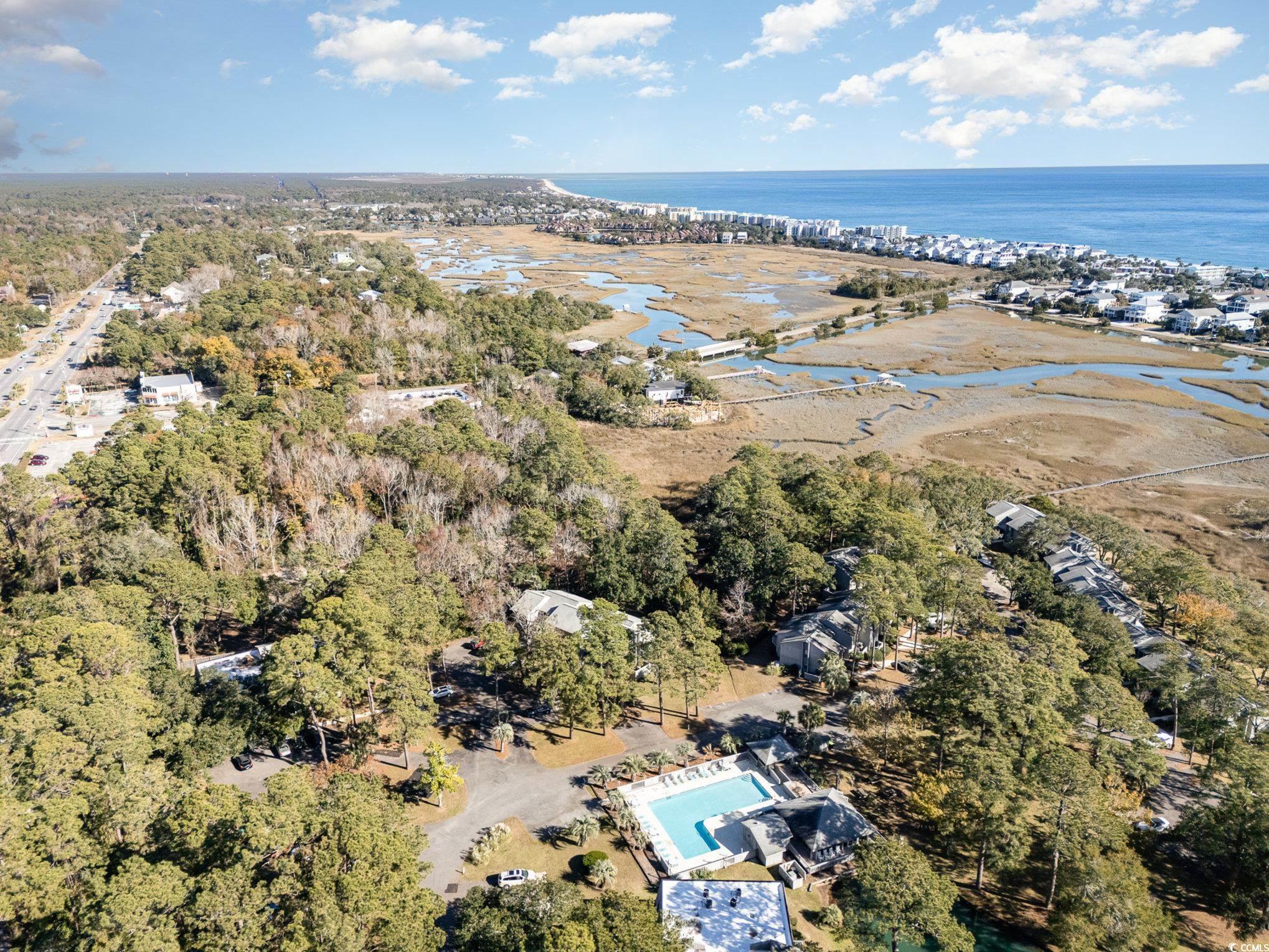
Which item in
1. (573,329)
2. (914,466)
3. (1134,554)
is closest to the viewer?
(1134,554)

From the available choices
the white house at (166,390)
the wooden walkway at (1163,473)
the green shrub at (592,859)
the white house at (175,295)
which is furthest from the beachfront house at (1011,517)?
the white house at (175,295)

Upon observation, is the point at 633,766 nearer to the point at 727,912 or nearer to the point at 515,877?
the point at 515,877

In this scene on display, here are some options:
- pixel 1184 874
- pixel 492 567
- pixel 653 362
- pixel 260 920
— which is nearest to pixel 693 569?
pixel 492 567

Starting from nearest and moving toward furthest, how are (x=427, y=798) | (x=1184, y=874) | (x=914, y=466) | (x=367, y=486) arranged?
(x=1184, y=874) → (x=427, y=798) → (x=367, y=486) → (x=914, y=466)

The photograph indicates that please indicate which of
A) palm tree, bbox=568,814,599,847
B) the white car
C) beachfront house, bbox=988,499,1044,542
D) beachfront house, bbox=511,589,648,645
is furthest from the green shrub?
beachfront house, bbox=988,499,1044,542

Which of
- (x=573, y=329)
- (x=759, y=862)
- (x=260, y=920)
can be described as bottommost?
(x=759, y=862)

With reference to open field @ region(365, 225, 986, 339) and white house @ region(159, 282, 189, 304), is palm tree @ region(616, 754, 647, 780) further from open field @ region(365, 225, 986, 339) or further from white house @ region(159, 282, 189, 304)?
white house @ region(159, 282, 189, 304)

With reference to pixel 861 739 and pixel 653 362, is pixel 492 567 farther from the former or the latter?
pixel 653 362

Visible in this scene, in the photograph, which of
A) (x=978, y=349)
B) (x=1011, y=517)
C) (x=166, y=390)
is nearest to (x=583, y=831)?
(x=1011, y=517)
